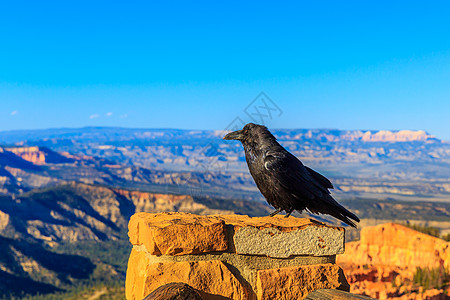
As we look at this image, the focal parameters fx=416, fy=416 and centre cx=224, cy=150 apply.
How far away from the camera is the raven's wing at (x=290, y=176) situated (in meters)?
3.79

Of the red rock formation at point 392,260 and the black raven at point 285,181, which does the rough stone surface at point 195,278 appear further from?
the red rock formation at point 392,260

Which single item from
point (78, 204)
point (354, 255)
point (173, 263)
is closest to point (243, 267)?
point (173, 263)

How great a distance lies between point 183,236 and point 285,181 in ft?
4.04

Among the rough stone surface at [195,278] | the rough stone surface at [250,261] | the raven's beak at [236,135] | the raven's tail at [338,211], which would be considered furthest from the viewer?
the raven's beak at [236,135]

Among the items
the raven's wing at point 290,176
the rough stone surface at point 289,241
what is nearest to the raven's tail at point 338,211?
the raven's wing at point 290,176

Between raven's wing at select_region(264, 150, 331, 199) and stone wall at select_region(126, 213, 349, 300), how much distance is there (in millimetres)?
428

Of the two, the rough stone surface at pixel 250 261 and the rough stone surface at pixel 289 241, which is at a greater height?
the rough stone surface at pixel 289 241

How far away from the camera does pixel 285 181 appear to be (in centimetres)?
379

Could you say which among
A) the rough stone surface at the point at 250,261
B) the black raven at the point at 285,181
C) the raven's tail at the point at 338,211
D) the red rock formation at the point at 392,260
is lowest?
the red rock formation at the point at 392,260

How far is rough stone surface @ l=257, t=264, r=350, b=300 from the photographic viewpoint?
123 inches

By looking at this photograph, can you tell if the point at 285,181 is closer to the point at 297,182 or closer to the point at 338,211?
the point at 297,182

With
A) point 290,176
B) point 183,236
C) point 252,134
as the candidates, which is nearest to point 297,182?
point 290,176

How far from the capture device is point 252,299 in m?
3.13

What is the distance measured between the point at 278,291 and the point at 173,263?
83 cm
